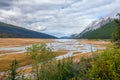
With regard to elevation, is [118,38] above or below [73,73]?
above

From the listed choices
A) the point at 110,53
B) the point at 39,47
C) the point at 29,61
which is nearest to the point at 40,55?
the point at 39,47

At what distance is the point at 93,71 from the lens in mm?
42625

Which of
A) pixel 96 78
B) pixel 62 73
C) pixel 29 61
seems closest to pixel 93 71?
pixel 96 78

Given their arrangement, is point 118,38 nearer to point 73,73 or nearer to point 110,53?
point 73,73

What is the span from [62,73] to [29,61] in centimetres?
6586

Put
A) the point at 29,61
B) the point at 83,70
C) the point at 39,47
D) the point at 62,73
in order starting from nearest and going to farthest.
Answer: the point at 62,73 < the point at 83,70 < the point at 39,47 < the point at 29,61

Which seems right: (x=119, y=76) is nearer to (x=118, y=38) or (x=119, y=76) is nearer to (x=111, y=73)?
(x=111, y=73)

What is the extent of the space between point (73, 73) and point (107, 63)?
3286cm

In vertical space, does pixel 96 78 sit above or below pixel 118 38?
below

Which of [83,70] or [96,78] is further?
[83,70]

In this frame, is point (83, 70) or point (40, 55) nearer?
point (83, 70)

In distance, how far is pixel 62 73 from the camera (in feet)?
229

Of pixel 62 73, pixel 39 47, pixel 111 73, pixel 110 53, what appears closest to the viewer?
pixel 111 73

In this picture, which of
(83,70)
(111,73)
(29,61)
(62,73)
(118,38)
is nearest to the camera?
(111,73)
